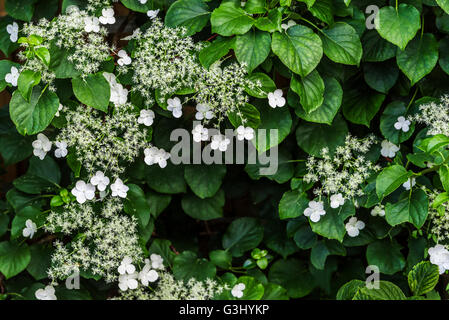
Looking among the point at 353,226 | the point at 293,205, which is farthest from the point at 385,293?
the point at 293,205

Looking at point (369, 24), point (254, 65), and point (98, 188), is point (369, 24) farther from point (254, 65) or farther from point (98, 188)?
point (98, 188)

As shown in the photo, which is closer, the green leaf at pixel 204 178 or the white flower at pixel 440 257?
the white flower at pixel 440 257

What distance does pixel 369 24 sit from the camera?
117cm

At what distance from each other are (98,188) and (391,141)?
756 millimetres

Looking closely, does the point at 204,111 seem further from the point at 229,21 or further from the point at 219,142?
the point at 229,21

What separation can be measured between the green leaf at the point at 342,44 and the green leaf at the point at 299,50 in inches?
2.5

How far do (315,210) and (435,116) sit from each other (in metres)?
0.37

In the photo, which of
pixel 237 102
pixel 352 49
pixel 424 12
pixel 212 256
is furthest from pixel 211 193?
pixel 424 12

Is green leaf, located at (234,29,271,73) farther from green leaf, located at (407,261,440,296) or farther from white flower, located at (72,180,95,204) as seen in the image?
green leaf, located at (407,261,440,296)

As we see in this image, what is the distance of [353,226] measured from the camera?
1260 millimetres

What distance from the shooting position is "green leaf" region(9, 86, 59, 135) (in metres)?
1.06

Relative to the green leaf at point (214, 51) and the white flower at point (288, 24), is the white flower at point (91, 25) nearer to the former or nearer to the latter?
the green leaf at point (214, 51)

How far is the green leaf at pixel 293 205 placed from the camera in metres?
1.22

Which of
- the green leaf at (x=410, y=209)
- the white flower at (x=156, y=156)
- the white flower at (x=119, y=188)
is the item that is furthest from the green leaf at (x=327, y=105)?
the white flower at (x=119, y=188)
